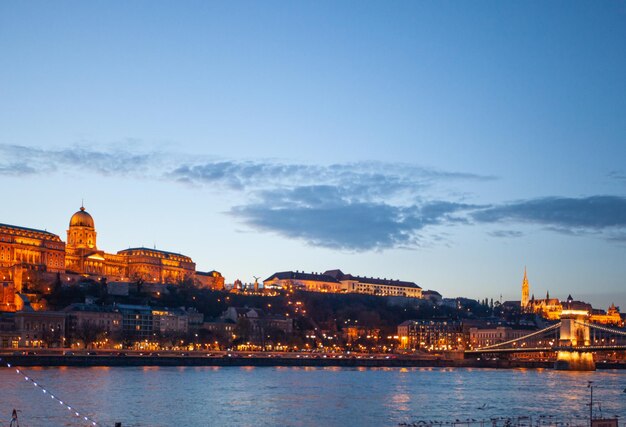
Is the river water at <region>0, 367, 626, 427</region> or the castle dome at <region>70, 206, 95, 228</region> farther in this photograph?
the castle dome at <region>70, 206, 95, 228</region>

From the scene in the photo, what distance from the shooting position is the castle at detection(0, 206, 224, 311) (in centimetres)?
10806

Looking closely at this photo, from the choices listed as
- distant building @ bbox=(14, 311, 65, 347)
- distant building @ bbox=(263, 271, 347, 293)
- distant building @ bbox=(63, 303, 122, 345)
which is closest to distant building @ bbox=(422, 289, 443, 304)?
distant building @ bbox=(263, 271, 347, 293)

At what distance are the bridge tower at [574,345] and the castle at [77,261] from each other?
55.3m

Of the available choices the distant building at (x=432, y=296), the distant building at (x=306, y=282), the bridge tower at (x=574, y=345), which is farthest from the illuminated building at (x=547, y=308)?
the bridge tower at (x=574, y=345)

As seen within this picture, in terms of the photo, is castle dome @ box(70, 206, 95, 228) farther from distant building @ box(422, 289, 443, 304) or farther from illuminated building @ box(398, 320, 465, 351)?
distant building @ box(422, 289, 443, 304)

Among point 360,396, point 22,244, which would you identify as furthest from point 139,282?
point 360,396

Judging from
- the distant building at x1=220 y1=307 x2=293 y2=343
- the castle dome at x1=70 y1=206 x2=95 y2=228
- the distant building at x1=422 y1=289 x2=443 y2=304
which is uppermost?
the castle dome at x1=70 y1=206 x2=95 y2=228

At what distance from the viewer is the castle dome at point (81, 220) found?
13062 centimetres

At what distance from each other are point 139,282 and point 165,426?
8252 cm

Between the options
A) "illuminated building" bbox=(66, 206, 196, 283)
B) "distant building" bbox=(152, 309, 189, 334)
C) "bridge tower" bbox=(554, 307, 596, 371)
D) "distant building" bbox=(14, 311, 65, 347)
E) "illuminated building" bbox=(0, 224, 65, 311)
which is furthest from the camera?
"illuminated building" bbox=(66, 206, 196, 283)

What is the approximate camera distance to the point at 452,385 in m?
62.6

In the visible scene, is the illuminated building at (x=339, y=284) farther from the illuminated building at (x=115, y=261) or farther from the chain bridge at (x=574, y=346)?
the chain bridge at (x=574, y=346)

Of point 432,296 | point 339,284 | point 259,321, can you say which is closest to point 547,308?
point 432,296

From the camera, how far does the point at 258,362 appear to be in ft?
→ 278
